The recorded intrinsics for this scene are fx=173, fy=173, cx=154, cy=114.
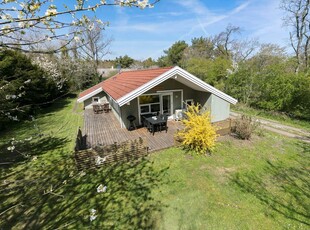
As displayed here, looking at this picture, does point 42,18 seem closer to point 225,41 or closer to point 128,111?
point 128,111

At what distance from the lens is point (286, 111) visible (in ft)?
44.1

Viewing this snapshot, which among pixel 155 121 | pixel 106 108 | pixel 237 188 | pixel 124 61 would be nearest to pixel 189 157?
pixel 237 188

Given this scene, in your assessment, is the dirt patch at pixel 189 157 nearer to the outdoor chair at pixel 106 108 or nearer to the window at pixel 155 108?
the window at pixel 155 108

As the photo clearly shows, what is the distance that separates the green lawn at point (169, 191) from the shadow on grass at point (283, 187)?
0.07 ft

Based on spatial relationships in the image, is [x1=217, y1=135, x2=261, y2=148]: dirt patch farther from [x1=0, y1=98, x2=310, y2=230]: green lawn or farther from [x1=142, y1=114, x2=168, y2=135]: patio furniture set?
[x1=142, y1=114, x2=168, y2=135]: patio furniture set

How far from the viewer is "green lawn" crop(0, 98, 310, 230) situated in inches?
176

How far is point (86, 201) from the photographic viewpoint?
5148 millimetres

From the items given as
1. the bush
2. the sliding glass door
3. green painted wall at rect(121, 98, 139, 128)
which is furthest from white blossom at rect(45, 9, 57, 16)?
the sliding glass door

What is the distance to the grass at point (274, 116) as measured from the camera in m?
11.7

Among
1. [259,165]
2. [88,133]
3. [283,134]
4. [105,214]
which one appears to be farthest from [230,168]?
[88,133]

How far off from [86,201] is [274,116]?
1437 cm

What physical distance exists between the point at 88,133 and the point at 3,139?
4983 millimetres

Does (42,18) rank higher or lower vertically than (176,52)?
lower

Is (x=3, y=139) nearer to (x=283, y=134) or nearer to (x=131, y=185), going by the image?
(x=131, y=185)
